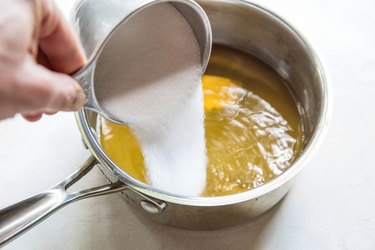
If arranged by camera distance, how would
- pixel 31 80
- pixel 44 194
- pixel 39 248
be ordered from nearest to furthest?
pixel 31 80 < pixel 44 194 < pixel 39 248

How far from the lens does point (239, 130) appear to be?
2.72ft

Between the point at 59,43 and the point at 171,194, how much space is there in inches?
9.1

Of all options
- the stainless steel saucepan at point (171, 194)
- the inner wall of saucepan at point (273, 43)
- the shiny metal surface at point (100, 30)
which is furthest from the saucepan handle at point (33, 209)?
the inner wall of saucepan at point (273, 43)

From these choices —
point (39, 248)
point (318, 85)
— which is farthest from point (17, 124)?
point (318, 85)

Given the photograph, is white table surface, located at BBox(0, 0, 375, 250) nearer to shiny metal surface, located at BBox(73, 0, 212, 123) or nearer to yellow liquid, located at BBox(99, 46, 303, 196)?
yellow liquid, located at BBox(99, 46, 303, 196)

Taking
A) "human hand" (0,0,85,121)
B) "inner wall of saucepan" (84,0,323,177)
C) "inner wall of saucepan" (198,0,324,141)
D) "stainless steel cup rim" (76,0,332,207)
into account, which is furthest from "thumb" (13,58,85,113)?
"inner wall of saucepan" (198,0,324,141)

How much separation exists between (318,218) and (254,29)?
0.36 metres

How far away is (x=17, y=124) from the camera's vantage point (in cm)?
85

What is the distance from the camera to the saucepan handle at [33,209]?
573mm

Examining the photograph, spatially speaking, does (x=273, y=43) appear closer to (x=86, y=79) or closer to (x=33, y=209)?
(x=86, y=79)

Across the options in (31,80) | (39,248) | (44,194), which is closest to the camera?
(31,80)

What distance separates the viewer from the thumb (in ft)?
1.54

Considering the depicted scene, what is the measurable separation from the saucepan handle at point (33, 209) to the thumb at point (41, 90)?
0.14 metres

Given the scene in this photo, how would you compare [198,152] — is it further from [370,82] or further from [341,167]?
[370,82]
